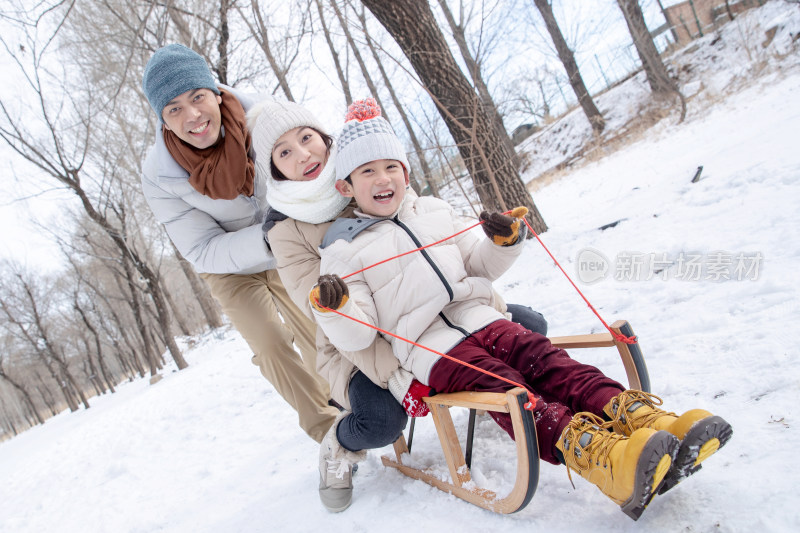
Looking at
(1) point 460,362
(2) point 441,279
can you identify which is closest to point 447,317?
(2) point 441,279

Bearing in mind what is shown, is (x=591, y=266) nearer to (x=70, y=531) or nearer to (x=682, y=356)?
(x=682, y=356)

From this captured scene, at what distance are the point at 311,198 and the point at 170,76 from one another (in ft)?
3.10

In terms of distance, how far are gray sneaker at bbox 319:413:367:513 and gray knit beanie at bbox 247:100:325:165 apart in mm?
1232

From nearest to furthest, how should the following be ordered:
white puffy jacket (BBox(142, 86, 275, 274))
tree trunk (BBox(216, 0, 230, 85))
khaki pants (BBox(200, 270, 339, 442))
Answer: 1. white puffy jacket (BBox(142, 86, 275, 274))
2. khaki pants (BBox(200, 270, 339, 442))
3. tree trunk (BBox(216, 0, 230, 85))

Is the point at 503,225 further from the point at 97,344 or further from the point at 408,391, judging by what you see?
the point at 97,344

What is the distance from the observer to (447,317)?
191 cm

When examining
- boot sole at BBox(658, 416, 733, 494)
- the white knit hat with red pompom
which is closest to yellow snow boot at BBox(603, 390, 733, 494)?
boot sole at BBox(658, 416, 733, 494)

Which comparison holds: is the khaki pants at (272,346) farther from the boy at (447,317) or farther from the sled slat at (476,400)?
the sled slat at (476,400)

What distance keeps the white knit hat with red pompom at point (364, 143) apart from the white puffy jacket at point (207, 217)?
2.10ft

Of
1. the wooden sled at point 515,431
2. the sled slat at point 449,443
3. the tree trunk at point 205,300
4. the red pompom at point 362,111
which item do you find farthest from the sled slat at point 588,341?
the tree trunk at point 205,300

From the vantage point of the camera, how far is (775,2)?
453 inches

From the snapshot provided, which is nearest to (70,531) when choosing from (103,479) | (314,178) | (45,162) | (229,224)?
(103,479)

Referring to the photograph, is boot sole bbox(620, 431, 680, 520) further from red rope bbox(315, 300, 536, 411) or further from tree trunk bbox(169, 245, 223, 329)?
tree trunk bbox(169, 245, 223, 329)

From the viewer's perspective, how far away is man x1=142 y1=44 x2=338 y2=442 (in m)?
2.28
